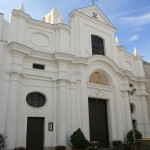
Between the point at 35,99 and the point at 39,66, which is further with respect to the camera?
the point at 39,66

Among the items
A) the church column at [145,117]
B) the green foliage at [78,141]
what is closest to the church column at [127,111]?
the church column at [145,117]

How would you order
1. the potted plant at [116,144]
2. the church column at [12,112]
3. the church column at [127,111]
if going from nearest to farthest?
the church column at [12,112] < the potted plant at [116,144] < the church column at [127,111]

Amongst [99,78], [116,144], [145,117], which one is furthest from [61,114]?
[145,117]

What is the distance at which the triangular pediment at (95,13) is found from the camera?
2045cm

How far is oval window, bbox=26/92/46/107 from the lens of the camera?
1476 centimetres

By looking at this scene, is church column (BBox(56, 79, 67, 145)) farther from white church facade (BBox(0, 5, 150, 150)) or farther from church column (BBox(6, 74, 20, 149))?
church column (BBox(6, 74, 20, 149))

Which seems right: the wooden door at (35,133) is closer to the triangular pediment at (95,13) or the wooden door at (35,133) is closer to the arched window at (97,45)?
the arched window at (97,45)

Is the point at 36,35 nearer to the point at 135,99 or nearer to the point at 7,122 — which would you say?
the point at 7,122

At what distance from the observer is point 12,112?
1304 cm

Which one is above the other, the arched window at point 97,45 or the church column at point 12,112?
the arched window at point 97,45

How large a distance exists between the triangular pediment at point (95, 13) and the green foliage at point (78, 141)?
11.8 meters

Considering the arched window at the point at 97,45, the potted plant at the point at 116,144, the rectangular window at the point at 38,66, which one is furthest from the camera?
the arched window at the point at 97,45

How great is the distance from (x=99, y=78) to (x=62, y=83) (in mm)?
4754

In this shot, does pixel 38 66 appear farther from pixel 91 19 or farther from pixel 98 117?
pixel 91 19
